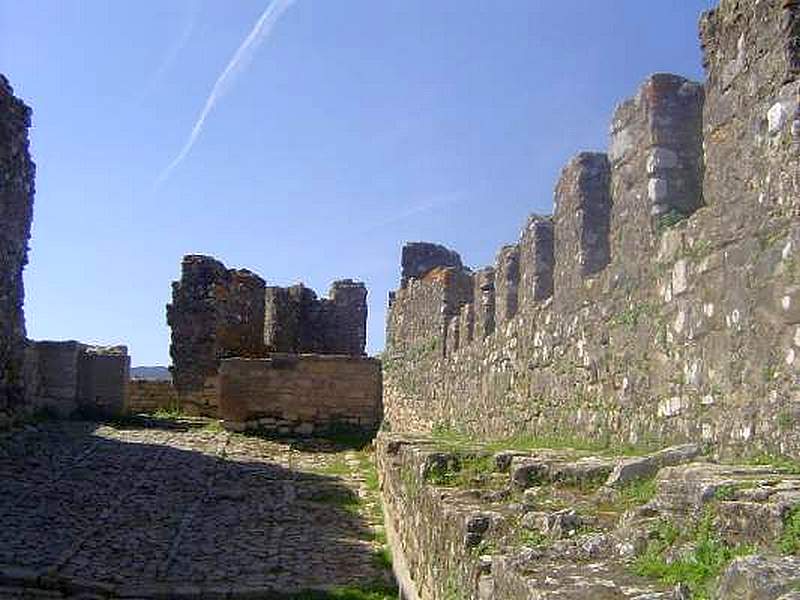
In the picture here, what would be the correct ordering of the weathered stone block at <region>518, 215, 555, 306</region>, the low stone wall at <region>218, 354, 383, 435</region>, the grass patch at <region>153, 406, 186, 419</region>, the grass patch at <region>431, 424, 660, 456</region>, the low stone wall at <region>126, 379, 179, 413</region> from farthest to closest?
the low stone wall at <region>126, 379, 179, 413</region> → the grass patch at <region>153, 406, 186, 419</region> → the low stone wall at <region>218, 354, 383, 435</region> → the weathered stone block at <region>518, 215, 555, 306</region> → the grass patch at <region>431, 424, 660, 456</region>

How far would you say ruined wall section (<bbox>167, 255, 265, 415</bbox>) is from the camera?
2039 cm

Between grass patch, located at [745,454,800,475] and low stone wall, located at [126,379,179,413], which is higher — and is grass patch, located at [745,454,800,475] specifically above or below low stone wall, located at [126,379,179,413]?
below

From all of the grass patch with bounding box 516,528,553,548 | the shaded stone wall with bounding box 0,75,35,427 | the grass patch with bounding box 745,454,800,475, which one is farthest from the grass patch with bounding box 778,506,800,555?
the shaded stone wall with bounding box 0,75,35,427

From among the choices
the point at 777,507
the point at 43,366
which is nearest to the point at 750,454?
the point at 777,507

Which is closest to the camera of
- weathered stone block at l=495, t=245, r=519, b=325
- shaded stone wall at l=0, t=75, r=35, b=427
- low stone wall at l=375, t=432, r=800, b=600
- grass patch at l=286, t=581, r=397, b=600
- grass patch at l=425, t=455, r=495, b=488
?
low stone wall at l=375, t=432, r=800, b=600

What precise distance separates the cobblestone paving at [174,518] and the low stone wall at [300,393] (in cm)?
232

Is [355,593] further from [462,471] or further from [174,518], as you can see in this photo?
[174,518]

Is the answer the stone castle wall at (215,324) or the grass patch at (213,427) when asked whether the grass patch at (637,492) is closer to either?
the grass patch at (213,427)

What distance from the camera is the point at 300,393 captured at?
58.3 ft

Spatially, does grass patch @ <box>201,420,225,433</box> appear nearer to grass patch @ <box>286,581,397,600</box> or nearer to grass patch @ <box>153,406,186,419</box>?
grass patch @ <box>153,406,186,419</box>

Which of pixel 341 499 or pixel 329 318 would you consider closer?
pixel 341 499

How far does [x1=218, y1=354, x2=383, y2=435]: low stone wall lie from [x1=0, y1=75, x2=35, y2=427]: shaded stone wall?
147 inches

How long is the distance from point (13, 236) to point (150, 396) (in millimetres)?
7027

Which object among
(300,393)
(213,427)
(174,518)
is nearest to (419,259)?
(300,393)
